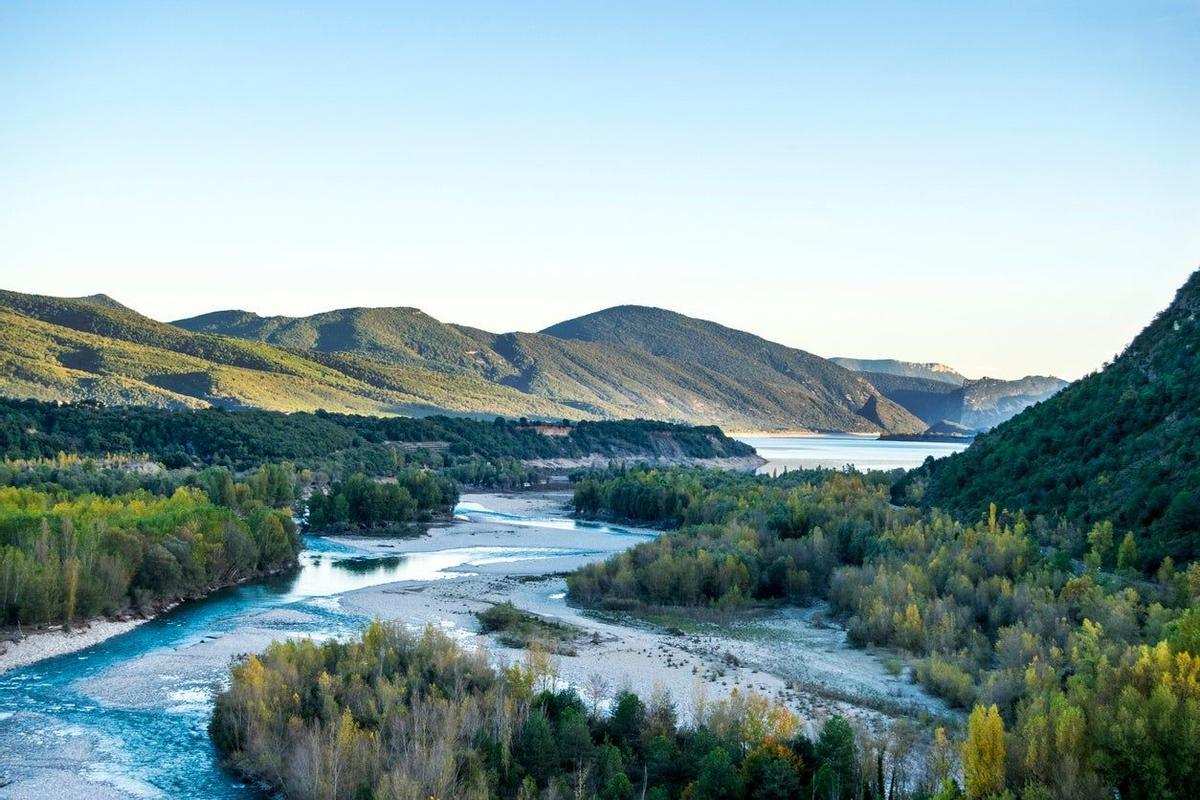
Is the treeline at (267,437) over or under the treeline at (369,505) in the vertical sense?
over

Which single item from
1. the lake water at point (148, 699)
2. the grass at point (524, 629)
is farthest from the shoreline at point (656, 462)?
the grass at point (524, 629)

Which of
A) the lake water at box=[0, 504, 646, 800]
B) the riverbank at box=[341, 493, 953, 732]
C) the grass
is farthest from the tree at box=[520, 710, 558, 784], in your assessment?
the grass

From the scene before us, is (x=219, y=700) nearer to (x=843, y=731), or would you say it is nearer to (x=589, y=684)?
(x=589, y=684)

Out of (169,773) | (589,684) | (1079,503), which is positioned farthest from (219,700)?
(1079,503)

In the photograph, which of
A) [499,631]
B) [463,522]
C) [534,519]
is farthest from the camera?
[534,519]

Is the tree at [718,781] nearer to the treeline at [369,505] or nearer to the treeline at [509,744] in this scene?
the treeline at [509,744]

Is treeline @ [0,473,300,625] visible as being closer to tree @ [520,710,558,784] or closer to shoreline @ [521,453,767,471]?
tree @ [520,710,558,784]

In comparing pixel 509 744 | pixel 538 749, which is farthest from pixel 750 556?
pixel 538 749
